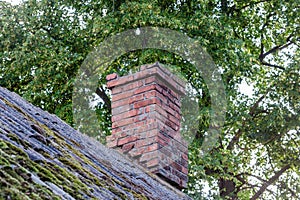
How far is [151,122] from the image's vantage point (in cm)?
674

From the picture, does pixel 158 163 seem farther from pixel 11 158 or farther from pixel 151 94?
pixel 11 158

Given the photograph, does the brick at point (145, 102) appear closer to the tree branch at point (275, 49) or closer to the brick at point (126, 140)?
the brick at point (126, 140)

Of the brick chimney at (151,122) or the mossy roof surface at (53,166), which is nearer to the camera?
the mossy roof surface at (53,166)

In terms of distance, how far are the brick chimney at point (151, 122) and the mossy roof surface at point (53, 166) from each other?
706 mm

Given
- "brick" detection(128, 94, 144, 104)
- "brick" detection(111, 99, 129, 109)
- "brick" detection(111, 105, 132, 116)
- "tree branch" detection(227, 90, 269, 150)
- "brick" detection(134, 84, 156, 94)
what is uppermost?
A: "tree branch" detection(227, 90, 269, 150)

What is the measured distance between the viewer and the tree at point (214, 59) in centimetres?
1371

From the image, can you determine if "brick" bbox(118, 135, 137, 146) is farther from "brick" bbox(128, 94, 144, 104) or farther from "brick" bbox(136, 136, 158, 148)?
"brick" bbox(128, 94, 144, 104)

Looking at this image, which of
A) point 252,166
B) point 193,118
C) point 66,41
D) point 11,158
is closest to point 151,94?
point 11,158

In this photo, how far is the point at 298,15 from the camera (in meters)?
15.5

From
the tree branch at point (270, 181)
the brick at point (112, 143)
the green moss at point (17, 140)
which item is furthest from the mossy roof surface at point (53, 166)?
the tree branch at point (270, 181)

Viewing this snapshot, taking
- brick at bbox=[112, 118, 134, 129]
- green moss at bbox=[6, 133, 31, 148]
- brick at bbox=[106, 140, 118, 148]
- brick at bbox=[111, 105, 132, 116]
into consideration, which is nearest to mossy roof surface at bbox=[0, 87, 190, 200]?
green moss at bbox=[6, 133, 31, 148]

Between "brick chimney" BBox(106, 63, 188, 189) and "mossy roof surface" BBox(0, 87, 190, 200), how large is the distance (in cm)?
71

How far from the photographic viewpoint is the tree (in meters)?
13.7

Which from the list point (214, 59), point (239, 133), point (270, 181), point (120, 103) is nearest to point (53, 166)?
point (120, 103)
